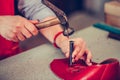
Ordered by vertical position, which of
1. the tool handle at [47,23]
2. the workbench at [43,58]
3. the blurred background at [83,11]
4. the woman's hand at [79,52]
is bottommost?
the blurred background at [83,11]

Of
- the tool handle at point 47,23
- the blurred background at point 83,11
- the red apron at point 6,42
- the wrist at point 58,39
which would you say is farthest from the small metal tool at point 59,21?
the blurred background at point 83,11

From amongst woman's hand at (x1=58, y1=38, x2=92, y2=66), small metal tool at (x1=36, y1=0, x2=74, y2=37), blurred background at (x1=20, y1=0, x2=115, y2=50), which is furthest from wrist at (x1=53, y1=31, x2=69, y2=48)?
blurred background at (x1=20, y1=0, x2=115, y2=50)

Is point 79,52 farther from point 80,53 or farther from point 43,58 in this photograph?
point 43,58

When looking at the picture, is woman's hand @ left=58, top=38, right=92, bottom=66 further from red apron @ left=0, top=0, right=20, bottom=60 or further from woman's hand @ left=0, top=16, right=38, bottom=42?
red apron @ left=0, top=0, right=20, bottom=60

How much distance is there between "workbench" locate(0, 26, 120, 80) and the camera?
97cm

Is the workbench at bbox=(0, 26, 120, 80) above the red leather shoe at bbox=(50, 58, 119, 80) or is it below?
below

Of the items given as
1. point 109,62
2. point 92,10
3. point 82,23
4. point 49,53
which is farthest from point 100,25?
point 92,10

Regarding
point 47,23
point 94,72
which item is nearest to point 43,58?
point 47,23

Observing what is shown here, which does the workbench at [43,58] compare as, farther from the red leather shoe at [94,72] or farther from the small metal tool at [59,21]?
the small metal tool at [59,21]

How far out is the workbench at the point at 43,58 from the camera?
3.17ft

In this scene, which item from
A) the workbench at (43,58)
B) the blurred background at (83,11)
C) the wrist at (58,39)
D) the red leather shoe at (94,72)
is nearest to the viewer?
the red leather shoe at (94,72)

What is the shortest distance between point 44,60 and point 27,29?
189mm

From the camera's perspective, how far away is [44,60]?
1.08 meters

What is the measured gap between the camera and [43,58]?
1097 mm
